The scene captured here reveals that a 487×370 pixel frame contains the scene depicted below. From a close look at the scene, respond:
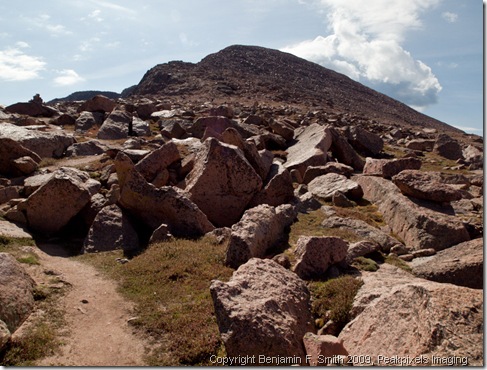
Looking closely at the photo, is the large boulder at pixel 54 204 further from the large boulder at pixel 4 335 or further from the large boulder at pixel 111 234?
the large boulder at pixel 4 335

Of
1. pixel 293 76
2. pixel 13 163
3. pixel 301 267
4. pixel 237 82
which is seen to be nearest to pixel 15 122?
pixel 13 163

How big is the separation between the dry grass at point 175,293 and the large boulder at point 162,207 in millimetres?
1049

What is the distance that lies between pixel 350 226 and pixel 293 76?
10021 centimetres

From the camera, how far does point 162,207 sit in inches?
603

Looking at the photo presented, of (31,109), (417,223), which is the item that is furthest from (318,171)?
(31,109)

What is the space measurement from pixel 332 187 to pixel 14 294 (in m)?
14.9

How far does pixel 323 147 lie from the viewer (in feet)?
85.7

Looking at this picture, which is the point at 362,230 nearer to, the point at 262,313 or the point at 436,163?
the point at 262,313

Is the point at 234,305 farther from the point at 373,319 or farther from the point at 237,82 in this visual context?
the point at 237,82

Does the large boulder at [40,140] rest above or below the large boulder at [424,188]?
above

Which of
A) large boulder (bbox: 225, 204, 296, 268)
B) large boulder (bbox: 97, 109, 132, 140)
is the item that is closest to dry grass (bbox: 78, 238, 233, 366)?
large boulder (bbox: 225, 204, 296, 268)

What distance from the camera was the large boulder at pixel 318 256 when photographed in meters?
10.5

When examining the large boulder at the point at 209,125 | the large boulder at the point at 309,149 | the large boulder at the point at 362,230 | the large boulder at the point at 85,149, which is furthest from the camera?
the large boulder at the point at 209,125

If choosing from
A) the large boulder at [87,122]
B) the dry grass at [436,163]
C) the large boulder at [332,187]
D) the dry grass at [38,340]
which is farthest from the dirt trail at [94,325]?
the dry grass at [436,163]
